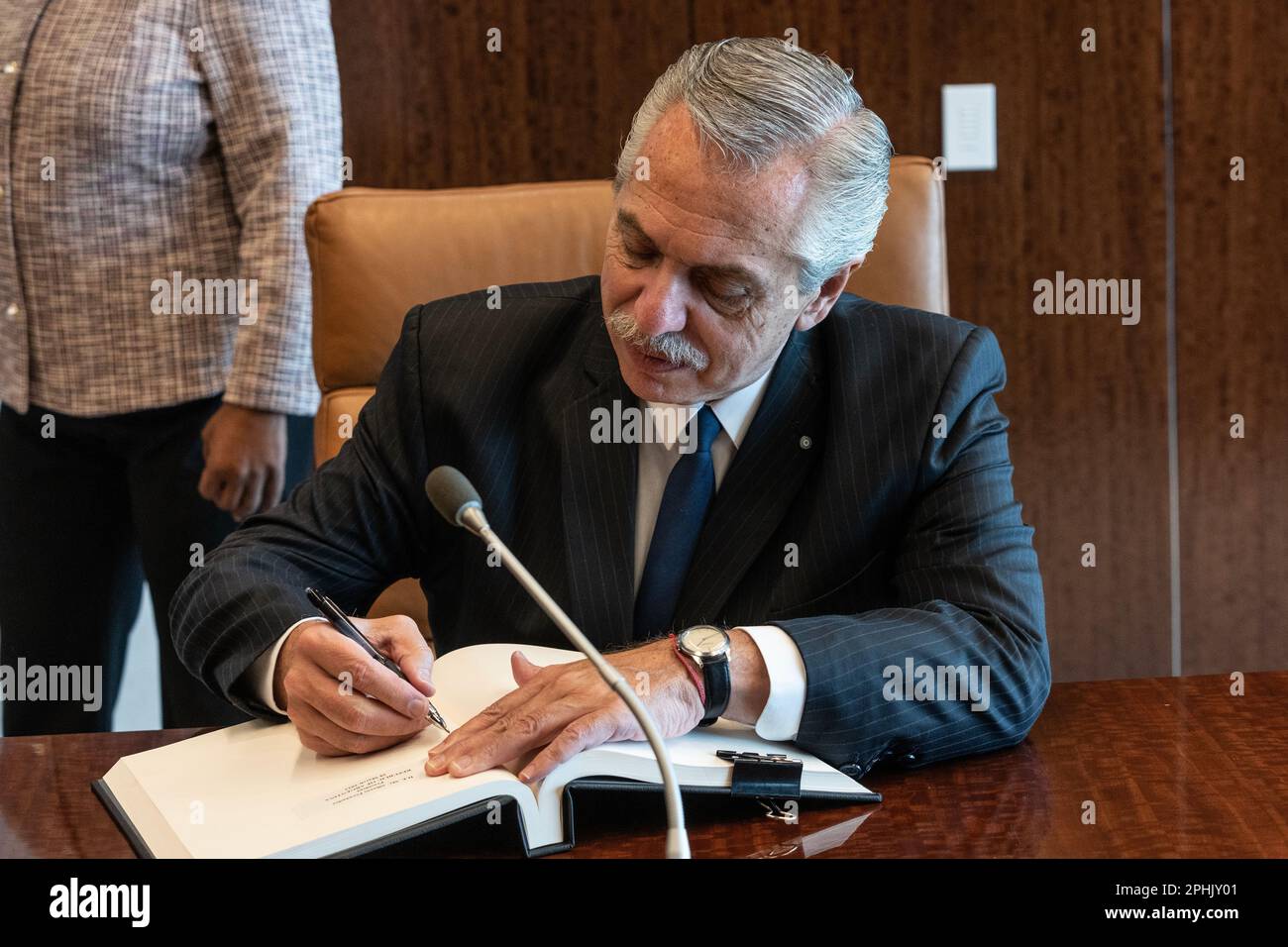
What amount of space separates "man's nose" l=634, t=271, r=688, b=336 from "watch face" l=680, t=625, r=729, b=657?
0.29m

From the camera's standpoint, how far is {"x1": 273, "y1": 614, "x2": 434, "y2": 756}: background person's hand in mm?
1012

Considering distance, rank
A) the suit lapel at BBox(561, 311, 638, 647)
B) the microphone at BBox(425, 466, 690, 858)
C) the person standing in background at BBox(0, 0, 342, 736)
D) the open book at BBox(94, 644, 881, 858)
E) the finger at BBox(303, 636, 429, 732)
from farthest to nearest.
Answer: the person standing in background at BBox(0, 0, 342, 736) < the suit lapel at BBox(561, 311, 638, 647) < the finger at BBox(303, 636, 429, 732) < the open book at BBox(94, 644, 881, 858) < the microphone at BBox(425, 466, 690, 858)

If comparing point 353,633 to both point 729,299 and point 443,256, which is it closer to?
point 729,299

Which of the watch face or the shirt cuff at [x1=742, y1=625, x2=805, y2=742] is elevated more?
the watch face

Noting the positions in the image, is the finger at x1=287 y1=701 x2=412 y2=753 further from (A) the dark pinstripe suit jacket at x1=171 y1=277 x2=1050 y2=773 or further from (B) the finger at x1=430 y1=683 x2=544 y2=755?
(A) the dark pinstripe suit jacket at x1=171 y1=277 x2=1050 y2=773

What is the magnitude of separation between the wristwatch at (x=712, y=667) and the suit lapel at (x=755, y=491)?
0.78ft

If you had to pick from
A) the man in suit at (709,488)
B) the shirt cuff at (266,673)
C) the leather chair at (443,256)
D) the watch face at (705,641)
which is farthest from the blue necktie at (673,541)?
the leather chair at (443,256)

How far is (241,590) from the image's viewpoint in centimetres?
125

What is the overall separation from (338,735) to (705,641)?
0.98 ft

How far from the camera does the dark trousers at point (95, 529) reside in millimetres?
1993

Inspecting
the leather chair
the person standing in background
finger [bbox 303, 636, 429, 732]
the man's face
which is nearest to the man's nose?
the man's face

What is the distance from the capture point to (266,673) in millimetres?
1174

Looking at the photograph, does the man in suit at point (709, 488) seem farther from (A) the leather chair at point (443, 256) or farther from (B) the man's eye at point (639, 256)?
(A) the leather chair at point (443, 256)
